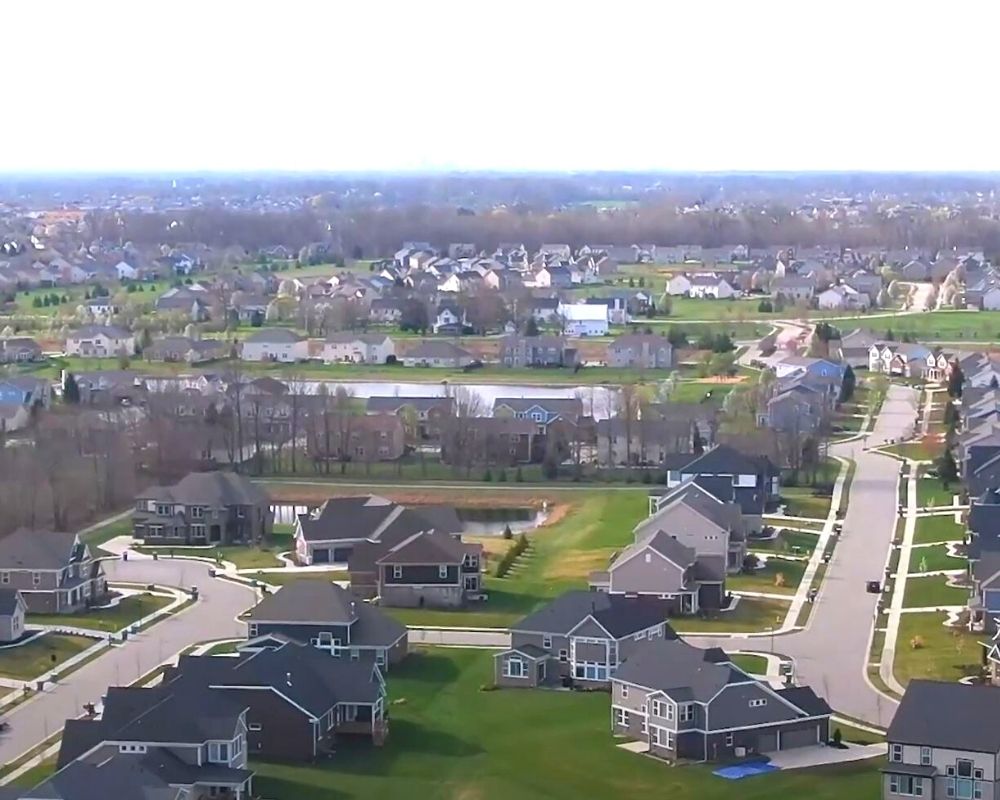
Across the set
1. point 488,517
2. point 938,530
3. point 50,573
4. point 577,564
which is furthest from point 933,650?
point 488,517

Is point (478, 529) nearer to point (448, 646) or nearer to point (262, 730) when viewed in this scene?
point (448, 646)

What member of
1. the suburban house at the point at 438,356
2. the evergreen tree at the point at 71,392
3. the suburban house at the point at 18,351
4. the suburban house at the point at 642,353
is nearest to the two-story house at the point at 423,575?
the evergreen tree at the point at 71,392

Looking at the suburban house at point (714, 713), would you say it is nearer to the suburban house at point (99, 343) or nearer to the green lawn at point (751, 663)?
the green lawn at point (751, 663)

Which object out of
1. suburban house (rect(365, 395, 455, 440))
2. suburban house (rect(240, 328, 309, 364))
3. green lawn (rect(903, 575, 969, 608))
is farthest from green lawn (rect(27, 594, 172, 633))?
suburban house (rect(240, 328, 309, 364))

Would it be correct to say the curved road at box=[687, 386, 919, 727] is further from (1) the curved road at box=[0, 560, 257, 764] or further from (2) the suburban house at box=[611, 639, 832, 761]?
(1) the curved road at box=[0, 560, 257, 764]

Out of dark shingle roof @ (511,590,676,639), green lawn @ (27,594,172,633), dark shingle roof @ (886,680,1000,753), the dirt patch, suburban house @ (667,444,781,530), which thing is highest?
dark shingle roof @ (886,680,1000,753)
